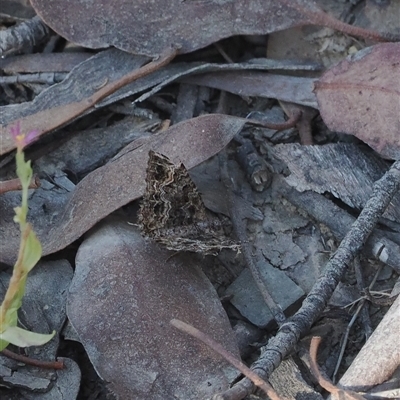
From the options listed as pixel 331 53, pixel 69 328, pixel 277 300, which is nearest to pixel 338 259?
pixel 277 300

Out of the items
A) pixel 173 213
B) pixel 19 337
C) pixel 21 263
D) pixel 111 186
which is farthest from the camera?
pixel 111 186

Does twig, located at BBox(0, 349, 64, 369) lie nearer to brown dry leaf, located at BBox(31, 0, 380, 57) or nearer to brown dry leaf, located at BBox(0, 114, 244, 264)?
brown dry leaf, located at BBox(0, 114, 244, 264)

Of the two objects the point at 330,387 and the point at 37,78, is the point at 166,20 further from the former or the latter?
the point at 330,387

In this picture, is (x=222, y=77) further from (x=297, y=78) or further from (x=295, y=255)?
(x=295, y=255)

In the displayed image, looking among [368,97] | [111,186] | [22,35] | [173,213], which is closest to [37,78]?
[22,35]

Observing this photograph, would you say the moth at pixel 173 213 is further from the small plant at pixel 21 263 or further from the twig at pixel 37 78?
the twig at pixel 37 78

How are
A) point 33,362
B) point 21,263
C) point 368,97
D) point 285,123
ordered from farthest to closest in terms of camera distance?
point 285,123, point 368,97, point 33,362, point 21,263

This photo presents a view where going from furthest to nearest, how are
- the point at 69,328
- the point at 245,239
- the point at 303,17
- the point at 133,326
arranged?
the point at 303,17 → the point at 245,239 → the point at 69,328 → the point at 133,326
